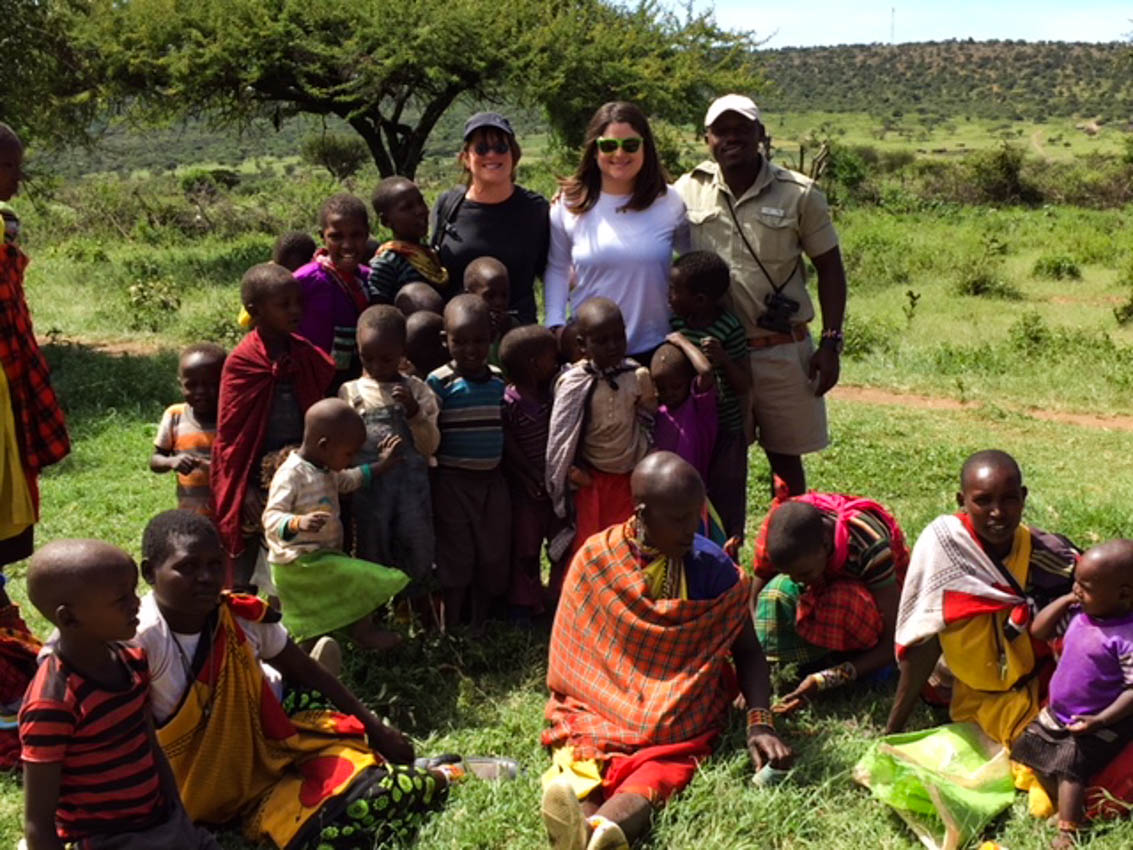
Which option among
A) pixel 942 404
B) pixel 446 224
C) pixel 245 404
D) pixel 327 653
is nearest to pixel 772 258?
pixel 446 224

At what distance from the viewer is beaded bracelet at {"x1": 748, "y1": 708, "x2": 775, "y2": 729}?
11.0ft

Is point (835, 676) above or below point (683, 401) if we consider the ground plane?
below

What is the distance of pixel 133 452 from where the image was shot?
7.27 metres

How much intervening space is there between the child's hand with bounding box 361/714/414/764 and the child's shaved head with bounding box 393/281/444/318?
61.0 inches

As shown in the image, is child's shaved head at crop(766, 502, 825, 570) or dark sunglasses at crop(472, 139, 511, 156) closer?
child's shaved head at crop(766, 502, 825, 570)

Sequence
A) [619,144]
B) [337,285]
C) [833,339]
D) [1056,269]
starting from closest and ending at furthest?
[619,144] → [337,285] → [833,339] → [1056,269]

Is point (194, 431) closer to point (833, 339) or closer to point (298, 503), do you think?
point (298, 503)

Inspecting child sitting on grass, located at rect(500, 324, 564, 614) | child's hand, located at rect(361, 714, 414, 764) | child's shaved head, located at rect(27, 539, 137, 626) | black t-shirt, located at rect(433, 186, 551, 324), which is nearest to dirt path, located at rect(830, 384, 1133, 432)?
black t-shirt, located at rect(433, 186, 551, 324)

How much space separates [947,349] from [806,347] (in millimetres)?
6365

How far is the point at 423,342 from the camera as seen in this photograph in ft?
13.8

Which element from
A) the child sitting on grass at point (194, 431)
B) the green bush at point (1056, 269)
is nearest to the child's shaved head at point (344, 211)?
the child sitting on grass at point (194, 431)

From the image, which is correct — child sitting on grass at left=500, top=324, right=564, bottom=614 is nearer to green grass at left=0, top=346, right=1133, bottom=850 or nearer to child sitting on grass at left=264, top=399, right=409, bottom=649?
green grass at left=0, top=346, right=1133, bottom=850

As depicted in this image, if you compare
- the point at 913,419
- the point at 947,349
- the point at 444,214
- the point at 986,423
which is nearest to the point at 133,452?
the point at 444,214

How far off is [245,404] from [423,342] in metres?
0.66
